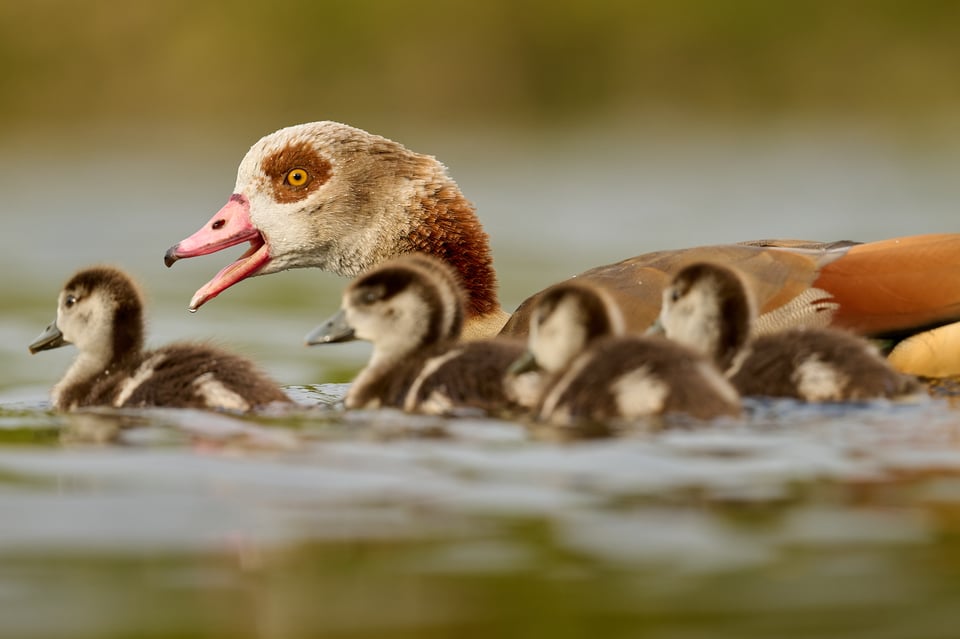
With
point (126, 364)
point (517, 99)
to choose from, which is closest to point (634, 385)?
point (126, 364)

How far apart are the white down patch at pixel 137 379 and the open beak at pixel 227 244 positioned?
119 cm

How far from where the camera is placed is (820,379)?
6055mm

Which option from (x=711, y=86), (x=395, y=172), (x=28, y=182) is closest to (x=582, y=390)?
(x=395, y=172)

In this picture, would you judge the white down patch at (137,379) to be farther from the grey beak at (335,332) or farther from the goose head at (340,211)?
the goose head at (340,211)

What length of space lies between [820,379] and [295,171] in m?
3.08

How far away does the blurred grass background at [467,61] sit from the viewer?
2177cm

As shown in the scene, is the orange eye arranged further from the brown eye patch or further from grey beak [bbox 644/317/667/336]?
grey beak [bbox 644/317/667/336]

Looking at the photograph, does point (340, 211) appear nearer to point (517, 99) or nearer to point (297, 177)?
point (297, 177)

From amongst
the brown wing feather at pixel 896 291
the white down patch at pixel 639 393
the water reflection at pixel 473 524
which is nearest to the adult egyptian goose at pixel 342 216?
the brown wing feather at pixel 896 291

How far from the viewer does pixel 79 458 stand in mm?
5641

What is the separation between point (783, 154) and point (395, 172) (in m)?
13.8

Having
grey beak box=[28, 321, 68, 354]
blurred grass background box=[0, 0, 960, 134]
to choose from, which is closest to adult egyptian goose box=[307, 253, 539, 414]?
grey beak box=[28, 321, 68, 354]

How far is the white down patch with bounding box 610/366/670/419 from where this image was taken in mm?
5688

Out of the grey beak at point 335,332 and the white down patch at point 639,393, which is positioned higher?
the grey beak at point 335,332
